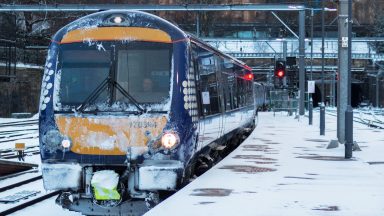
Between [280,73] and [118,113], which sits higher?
[280,73]

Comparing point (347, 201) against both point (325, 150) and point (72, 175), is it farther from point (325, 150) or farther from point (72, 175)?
point (325, 150)

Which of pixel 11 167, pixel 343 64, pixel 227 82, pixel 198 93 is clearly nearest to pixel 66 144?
pixel 198 93

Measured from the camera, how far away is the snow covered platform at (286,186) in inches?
336

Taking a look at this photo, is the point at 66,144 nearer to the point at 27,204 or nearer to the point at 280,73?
the point at 27,204

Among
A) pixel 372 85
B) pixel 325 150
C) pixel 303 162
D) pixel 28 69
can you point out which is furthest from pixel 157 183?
pixel 372 85

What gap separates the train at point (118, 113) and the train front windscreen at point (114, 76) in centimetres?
2

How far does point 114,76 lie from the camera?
32.7ft

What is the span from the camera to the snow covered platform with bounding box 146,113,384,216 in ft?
28.0

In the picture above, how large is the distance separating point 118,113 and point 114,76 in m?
0.59

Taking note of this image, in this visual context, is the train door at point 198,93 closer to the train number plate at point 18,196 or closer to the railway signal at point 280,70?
the train number plate at point 18,196

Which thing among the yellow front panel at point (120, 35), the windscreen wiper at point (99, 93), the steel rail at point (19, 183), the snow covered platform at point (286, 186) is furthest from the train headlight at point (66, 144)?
the steel rail at point (19, 183)

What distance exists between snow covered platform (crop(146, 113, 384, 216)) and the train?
2.24ft

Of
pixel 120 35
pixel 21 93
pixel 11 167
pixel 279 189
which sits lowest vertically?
pixel 11 167

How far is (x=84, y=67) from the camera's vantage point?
10.1m
